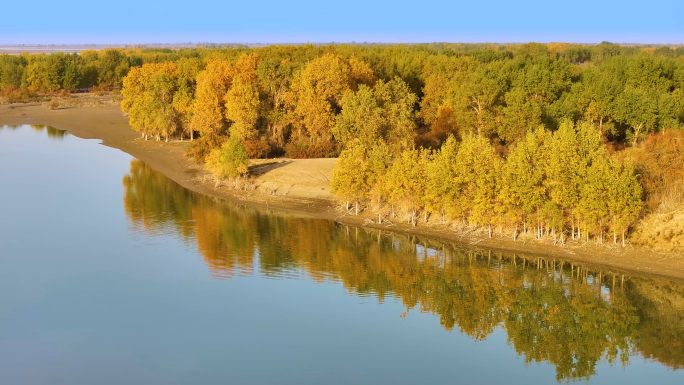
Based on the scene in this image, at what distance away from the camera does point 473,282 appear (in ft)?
93.5

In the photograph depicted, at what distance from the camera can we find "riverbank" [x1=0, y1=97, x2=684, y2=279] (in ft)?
97.0

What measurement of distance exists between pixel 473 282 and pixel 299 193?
1489 centimetres

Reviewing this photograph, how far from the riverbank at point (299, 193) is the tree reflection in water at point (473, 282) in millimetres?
655

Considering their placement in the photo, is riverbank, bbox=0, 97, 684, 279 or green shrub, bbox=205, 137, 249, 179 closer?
riverbank, bbox=0, 97, 684, 279

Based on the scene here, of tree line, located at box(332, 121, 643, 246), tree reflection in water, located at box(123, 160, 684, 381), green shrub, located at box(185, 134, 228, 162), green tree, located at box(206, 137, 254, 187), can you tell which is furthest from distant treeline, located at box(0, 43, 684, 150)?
tree reflection in water, located at box(123, 160, 684, 381)

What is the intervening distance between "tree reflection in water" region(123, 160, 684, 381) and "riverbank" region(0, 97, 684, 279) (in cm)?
65

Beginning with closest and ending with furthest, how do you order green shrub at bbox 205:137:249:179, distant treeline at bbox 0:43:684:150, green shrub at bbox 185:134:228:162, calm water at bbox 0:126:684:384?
calm water at bbox 0:126:684:384 → green shrub at bbox 205:137:249:179 → distant treeline at bbox 0:43:684:150 → green shrub at bbox 185:134:228:162

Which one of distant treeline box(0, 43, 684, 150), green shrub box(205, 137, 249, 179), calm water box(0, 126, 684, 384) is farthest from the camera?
distant treeline box(0, 43, 684, 150)

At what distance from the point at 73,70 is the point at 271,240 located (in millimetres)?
77634

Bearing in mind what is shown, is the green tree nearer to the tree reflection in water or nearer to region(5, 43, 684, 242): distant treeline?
region(5, 43, 684, 242): distant treeline

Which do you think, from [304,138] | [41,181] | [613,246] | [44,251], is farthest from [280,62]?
[613,246]

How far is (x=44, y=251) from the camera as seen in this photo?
1250 inches

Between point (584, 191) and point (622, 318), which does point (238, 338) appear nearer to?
point (622, 318)

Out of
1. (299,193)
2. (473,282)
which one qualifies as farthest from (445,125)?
(473,282)
